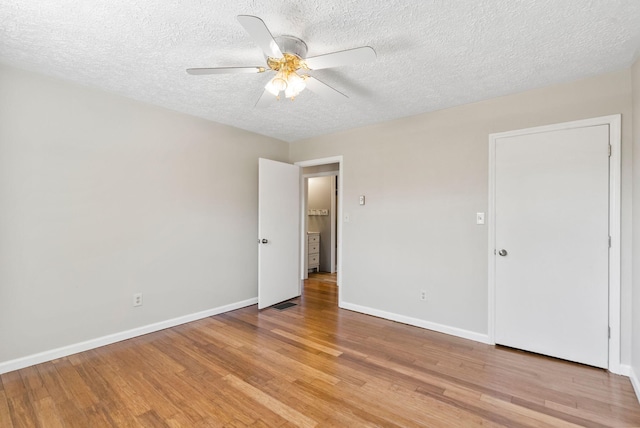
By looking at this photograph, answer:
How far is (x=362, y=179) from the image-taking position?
383 cm

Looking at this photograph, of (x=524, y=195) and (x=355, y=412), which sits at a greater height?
(x=524, y=195)

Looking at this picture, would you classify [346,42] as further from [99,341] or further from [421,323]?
[99,341]

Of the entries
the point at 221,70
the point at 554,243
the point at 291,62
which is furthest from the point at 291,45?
the point at 554,243

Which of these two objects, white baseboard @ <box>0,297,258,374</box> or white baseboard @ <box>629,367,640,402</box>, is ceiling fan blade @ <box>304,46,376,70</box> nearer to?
white baseboard @ <box>629,367,640,402</box>

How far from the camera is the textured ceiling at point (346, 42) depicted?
65.5 inches

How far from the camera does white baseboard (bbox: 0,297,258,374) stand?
7.77 feet

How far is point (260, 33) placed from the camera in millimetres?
1557

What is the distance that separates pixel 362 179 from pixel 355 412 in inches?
101

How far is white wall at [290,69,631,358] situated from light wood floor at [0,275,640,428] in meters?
0.50

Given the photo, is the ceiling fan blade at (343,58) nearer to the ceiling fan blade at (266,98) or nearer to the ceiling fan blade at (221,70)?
the ceiling fan blade at (221,70)

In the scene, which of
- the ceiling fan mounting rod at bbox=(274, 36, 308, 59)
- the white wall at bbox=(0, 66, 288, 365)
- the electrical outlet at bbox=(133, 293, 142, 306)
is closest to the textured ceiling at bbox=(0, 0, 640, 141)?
the ceiling fan mounting rod at bbox=(274, 36, 308, 59)

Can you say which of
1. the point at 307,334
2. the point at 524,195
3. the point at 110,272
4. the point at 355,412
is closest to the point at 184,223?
the point at 110,272

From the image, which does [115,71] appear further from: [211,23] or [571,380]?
[571,380]

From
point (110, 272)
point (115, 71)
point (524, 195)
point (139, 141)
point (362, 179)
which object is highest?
point (115, 71)
